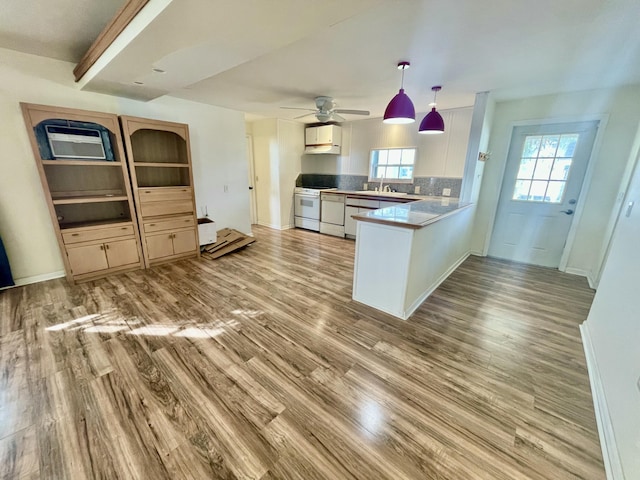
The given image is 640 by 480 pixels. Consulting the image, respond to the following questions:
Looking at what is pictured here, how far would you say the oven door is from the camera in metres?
5.56

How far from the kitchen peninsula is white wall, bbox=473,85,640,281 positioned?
1899mm

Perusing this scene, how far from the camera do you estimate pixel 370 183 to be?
540 centimetres

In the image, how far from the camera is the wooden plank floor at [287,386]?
1240 mm

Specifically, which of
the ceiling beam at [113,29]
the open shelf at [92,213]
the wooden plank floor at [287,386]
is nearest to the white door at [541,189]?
the wooden plank floor at [287,386]

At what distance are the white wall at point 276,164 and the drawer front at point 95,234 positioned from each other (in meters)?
3.00

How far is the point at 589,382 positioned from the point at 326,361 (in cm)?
183

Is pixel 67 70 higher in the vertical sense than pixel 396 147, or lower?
higher

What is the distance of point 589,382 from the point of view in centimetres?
174

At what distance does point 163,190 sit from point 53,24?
1.75 m

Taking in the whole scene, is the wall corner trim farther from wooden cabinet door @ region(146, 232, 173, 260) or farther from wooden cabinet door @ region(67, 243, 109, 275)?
wooden cabinet door @ region(146, 232, 173, 260)

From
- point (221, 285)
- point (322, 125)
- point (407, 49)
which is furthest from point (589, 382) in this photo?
point (322, 125)

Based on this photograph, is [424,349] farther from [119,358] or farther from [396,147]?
[396,147]

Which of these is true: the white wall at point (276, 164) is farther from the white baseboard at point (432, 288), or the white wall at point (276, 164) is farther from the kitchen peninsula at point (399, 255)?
the white baseboard at point (432, 288)

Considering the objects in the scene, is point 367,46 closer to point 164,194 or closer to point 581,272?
point 164,194
